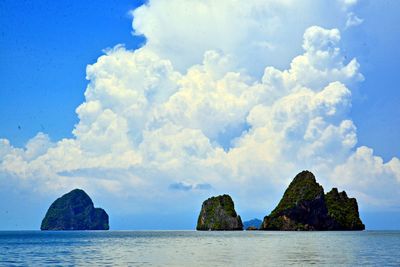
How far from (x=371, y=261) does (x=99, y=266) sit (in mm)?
38541

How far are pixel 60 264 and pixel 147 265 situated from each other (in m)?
13.1

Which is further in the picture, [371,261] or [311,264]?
[371,261]

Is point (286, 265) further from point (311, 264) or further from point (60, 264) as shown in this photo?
point (60, 264)

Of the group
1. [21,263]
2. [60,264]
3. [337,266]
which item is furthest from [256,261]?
[21,263]

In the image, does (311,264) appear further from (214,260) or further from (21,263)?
(21,263)

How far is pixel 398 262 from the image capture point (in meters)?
72.1

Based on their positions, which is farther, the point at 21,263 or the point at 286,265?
the point at 21,263

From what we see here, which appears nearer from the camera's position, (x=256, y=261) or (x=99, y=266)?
(x=99, y=266)

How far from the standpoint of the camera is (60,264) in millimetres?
70375

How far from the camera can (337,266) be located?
6469 centimetres

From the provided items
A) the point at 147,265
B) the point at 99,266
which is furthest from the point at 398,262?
the point at 99,266

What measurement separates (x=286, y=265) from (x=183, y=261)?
1464 cm

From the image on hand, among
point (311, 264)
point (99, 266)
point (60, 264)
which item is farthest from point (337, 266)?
point (60, 264)

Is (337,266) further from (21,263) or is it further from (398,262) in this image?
(21,263)
